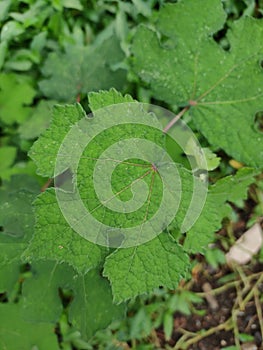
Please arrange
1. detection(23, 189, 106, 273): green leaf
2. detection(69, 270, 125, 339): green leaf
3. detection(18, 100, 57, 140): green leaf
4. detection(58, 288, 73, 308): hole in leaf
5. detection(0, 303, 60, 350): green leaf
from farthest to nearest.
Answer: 1. detection(58, 288, 73, 308): hole in leaf
2. detection(18, 100, 57, 140): green leaf
3. detection(0, 303, 60, 350): green leaf
4. detection(69, 270, 125, 339): green leaf
5. detection(23, 189, 106, 273): green leaf

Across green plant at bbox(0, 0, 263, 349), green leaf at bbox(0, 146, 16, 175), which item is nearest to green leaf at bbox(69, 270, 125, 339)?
green plant at bbox(0, 0, 263, 349)

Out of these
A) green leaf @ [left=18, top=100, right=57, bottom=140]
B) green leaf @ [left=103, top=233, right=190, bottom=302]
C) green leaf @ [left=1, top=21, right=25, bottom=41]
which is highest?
green leaf @ [left=103, top=233, right=190, bottom=302]

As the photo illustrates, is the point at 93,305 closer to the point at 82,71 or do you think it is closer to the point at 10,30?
the point at 82,71

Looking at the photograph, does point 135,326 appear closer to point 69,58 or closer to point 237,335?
point 237,335

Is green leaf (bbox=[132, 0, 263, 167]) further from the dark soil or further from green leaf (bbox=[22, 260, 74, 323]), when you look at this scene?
Answer: the dark soil

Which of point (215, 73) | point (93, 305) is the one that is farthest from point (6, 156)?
point (215, 73)

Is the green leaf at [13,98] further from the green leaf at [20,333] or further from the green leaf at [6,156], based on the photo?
the green leaf at [20,333]

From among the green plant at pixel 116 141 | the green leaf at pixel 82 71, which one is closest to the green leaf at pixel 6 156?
the green plant at pixel 116 141
